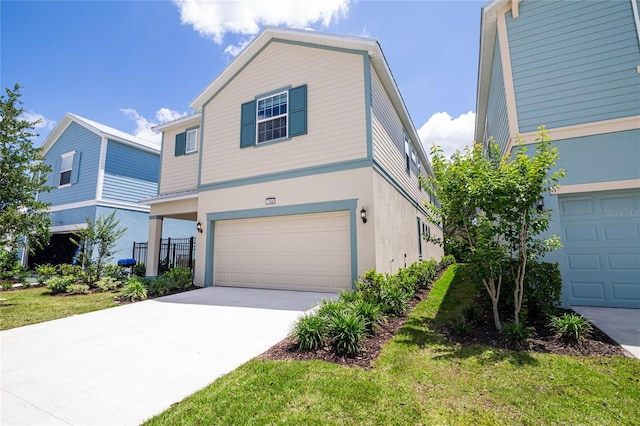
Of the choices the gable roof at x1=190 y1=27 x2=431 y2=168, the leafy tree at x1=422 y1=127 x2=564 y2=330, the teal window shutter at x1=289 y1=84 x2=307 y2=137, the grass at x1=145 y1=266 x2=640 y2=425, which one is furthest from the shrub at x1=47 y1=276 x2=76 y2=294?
the leafy tree at x1=422 y1=127 x2=564 y2=330

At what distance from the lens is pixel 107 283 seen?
392 inches

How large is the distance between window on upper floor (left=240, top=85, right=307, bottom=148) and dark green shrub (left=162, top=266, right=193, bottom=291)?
4955 millimetres

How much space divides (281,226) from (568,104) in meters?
7.96

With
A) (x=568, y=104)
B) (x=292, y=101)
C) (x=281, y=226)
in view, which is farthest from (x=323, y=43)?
(x=568, y=104)

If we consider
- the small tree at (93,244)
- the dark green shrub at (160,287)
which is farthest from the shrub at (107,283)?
the dark green shrub at (160,287)

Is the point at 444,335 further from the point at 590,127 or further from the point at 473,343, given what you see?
the point at 590,127

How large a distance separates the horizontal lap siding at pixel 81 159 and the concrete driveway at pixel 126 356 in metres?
10.8

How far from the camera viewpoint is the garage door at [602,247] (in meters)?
5.84

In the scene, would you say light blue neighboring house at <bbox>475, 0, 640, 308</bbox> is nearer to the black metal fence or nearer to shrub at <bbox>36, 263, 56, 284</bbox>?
the black metal fence

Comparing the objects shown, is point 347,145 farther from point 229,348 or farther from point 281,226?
point 229,348

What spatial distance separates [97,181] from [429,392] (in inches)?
661

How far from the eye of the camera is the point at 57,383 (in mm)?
3283

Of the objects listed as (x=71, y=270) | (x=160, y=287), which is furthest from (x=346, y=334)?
(x=71, y=270)

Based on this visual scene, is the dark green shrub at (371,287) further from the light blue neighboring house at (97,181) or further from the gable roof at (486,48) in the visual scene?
the light blue neighboring house at (97,181)
